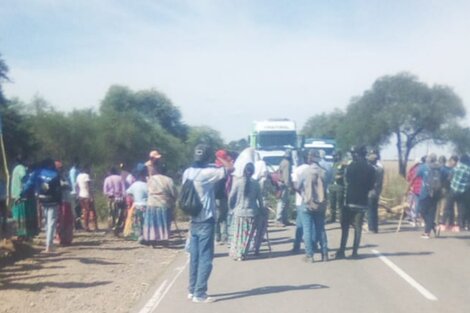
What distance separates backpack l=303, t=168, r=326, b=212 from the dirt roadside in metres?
2.72

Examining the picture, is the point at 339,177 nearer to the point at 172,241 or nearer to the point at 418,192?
the point at 418,192

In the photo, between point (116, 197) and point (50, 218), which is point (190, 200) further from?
point (116, 197)

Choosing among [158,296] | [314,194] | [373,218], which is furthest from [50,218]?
[373,218]

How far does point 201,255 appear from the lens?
10.7 metres

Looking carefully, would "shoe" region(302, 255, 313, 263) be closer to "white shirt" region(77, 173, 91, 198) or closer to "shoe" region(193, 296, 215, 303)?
"shoe" region(193, 296, 215, 303)

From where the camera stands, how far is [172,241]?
18.5 meters

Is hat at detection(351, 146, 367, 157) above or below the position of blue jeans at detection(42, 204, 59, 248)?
above

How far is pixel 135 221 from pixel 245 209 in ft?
12.7

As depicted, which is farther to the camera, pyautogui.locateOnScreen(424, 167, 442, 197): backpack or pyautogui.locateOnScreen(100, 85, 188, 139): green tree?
pyautogui.locateOnScreen(100, 85, 188, 139): green tree

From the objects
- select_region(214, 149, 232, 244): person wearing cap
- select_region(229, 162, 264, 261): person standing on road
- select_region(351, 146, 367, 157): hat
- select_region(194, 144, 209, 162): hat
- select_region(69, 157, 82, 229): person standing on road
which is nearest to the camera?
select_region(194, 144, 209, 162): hat

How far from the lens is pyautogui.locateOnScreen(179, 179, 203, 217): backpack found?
1073 centimetres

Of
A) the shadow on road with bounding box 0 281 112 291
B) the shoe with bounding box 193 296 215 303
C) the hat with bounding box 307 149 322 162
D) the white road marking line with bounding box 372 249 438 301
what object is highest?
the hat with bounding box 307 149 322 162

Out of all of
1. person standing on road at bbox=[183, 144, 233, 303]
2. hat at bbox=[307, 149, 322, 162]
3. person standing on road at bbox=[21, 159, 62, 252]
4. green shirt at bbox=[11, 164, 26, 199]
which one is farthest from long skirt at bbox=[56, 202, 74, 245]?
person standing on road at bbox=[183, 144, 233, 303]

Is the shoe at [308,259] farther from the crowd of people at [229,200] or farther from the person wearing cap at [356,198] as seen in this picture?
the person wearing cap at [356,198]
